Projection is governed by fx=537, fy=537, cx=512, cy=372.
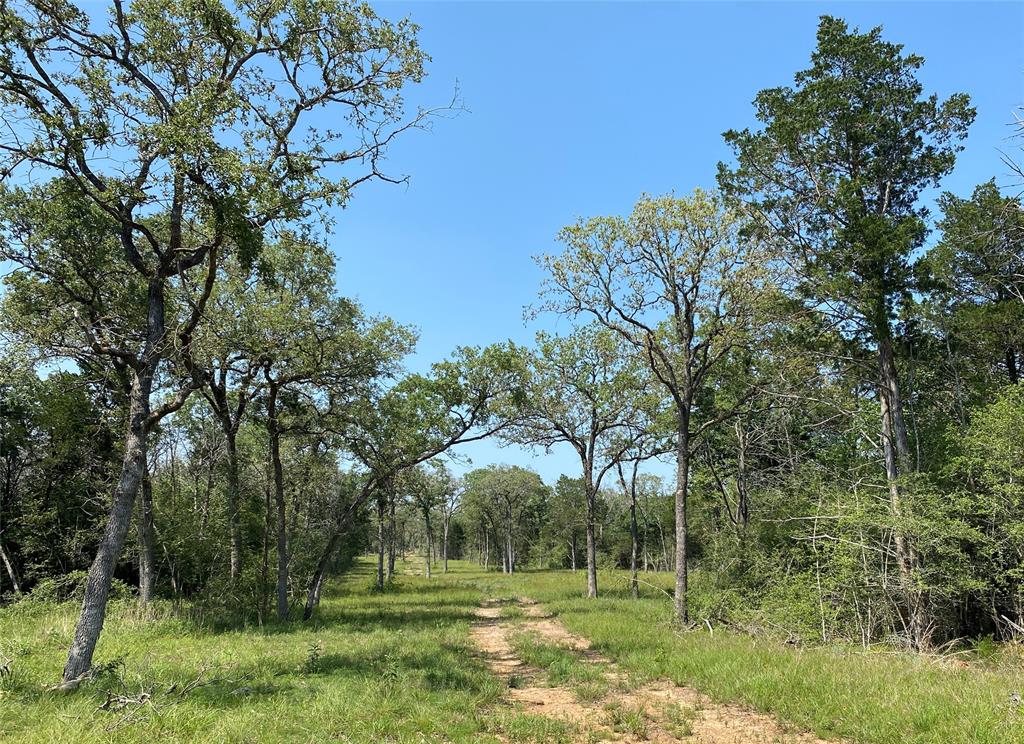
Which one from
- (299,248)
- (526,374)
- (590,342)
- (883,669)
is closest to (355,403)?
(526,374)

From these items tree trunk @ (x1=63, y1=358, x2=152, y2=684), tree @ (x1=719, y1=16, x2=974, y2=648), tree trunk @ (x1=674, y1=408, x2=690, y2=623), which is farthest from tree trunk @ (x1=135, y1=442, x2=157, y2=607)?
tree @ (x1=719, y1=16, x2=974, y2=648)

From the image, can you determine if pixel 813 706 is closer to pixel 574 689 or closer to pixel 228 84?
pixel 574 689

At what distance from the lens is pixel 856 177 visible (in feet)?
54.0

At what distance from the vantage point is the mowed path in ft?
21.8

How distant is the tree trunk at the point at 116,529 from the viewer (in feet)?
26.8

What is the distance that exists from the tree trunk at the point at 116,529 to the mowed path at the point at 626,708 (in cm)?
655

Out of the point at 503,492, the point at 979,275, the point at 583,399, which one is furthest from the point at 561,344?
the point at 503,492

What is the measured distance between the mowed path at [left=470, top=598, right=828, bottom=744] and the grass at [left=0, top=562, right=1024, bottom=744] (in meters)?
0.12

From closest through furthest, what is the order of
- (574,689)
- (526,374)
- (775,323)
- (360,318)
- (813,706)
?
(813,706)
(574,689)
(775,323)
(360,318)
(526,374)

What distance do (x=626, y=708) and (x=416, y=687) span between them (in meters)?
Answer: 3.35

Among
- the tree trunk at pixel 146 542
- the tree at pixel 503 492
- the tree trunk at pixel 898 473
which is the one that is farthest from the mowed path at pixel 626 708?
the tree at pixel 503 492

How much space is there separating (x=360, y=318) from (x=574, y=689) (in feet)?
43.2

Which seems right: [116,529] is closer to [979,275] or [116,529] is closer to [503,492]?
[979,275]

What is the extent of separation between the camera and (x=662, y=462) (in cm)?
2552
